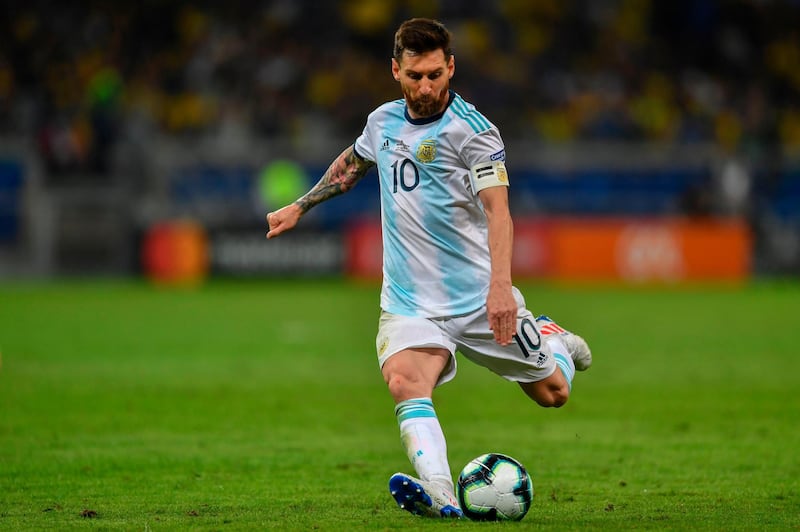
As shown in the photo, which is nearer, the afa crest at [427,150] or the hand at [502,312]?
the hand at [502,312]

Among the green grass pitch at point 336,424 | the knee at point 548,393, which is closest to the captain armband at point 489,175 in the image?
the knee at point 548,393

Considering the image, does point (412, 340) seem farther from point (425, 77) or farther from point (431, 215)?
point (425, 77)

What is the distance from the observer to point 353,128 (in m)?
28.8

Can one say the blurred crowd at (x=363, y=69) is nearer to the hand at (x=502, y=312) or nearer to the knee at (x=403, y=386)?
the knee at (x=403, y=386)

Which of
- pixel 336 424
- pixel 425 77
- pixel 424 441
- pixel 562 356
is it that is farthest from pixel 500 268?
pixel 336 424

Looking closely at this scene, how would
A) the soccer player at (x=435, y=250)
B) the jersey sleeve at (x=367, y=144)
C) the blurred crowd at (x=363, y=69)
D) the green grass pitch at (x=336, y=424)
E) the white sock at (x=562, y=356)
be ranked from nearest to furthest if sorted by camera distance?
the soccer player at (x=435, y=250) < the green grass pitch at (x=336, y=424) < the jersey sleeve at (x=367, y=144) < the white sock at (x=562, y=356) < the blurred crowd at (x=363, y=69)

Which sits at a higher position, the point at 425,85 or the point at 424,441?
the point at 425,85

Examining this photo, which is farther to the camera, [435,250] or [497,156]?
[435,250]

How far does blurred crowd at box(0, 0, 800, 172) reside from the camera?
28906 mm

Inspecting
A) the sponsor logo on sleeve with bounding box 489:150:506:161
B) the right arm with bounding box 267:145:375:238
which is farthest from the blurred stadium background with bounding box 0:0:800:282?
the sponsor logo on sleeve with bounding box 489:150:506:161

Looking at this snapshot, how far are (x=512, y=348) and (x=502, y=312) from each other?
0.64 m

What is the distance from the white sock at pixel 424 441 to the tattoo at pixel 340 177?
4.15ft

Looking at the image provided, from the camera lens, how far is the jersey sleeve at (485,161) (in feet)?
20.1

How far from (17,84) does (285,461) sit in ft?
73.4
